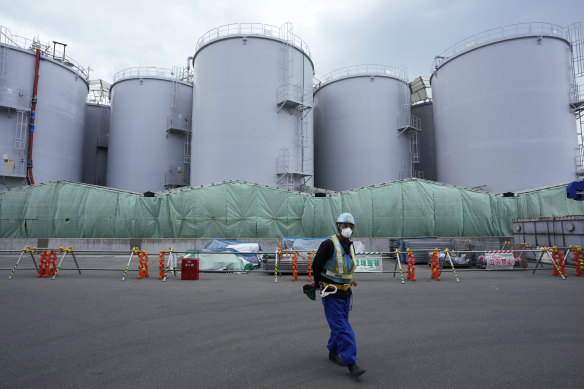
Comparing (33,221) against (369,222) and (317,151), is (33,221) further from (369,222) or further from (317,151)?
(317,151)

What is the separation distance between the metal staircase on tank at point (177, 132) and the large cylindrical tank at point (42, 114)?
27.0 feet

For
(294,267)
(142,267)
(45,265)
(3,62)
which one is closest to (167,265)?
(142,267)

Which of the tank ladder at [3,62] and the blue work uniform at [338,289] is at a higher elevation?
the tank ladder at [3,62]

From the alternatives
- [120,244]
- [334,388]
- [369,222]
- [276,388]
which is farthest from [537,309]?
[120,244]

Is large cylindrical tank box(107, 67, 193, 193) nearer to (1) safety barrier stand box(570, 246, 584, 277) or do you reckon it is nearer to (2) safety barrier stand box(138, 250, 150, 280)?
(2) safety barrier stand box(138, 250, 150, 280)

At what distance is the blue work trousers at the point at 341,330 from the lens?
3.85m

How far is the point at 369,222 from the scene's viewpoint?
20.1 metres

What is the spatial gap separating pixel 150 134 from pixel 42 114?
8.27m

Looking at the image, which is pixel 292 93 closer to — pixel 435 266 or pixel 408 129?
pixel 408 129

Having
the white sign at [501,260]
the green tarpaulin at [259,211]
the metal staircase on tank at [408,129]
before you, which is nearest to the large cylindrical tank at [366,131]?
the metal staircase on tank at [408,129]

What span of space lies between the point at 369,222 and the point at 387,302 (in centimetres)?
1273

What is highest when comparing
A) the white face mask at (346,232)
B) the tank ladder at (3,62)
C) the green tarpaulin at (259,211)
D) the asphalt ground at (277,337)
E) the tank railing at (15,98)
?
the tank ladder at (3,62)

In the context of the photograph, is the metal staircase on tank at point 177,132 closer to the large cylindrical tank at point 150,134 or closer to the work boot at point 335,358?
the large cylindrical tank at point 150,134

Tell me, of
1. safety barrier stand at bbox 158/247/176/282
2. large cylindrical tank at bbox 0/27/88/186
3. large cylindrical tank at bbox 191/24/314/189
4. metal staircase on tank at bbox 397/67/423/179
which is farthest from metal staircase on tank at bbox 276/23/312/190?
large cylindrical tank at bbox 0/27/88/186
